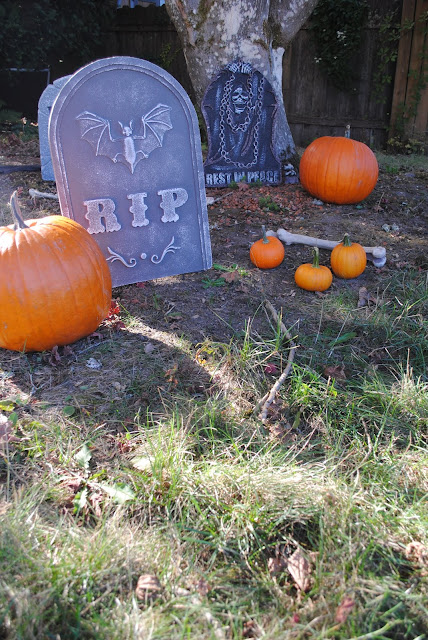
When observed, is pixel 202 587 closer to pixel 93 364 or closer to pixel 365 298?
pixel 93 364

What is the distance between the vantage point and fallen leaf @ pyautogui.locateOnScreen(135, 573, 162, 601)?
4.87ft

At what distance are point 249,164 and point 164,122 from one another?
2.63m

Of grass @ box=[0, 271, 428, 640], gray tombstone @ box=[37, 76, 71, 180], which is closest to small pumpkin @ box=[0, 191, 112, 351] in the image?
grass @ box=[0, 271, 428, 640]

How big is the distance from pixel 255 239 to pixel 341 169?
4.18 ft

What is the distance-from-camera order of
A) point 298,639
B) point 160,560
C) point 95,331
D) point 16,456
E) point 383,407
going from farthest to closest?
point 95,331 → point 383,407 → point 16,456 → point 160,560 → point 298,639

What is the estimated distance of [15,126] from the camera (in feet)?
31.1

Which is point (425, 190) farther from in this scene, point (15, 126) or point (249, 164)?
point (15, 126)

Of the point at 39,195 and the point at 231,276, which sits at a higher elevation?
the point at 39,195

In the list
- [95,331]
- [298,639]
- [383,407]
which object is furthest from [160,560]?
[95,331]

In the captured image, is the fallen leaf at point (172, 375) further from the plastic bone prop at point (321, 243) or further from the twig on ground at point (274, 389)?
the plastic bone prop at point (321, 243)

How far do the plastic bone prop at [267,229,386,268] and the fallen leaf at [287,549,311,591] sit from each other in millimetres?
2586

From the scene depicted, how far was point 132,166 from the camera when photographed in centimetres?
330

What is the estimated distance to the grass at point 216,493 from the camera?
1.43 m

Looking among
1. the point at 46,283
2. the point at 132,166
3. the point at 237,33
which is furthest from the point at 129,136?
the point at 237,33
